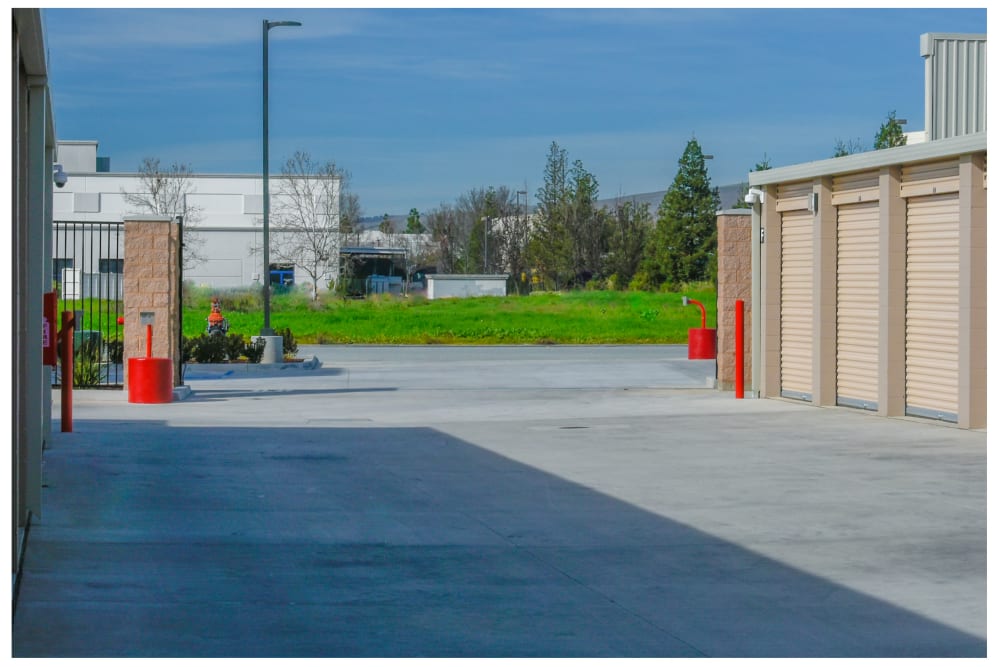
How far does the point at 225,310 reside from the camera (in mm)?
59094

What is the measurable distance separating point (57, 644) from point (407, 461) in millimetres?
7554

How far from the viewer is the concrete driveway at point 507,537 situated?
7.07m

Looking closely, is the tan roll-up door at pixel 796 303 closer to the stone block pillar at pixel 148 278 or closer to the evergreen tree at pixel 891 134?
the stone block pillar at pixel 148 278

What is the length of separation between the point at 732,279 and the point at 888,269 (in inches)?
209

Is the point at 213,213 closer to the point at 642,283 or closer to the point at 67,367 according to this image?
the point at 642,283

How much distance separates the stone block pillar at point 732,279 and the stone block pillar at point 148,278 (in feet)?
29.9

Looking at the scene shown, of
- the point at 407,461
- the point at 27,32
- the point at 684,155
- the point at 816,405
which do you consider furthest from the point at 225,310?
the point at 27,32

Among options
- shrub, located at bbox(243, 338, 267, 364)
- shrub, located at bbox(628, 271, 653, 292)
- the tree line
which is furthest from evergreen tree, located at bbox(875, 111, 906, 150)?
shrub, located at bbox(243, 338, 267, 364)

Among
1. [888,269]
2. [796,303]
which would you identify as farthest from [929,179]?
[796,303]

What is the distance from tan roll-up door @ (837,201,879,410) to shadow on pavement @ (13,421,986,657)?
25.8ft

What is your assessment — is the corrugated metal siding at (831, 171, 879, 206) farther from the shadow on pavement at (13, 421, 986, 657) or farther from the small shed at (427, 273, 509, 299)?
the small shed at (427, 273, 509, 299)

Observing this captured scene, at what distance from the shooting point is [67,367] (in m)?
14.7

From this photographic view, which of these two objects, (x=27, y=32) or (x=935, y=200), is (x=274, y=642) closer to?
(x=27, y=32)

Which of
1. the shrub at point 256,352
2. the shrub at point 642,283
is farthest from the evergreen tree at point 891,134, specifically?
the shrub at point 256,352
